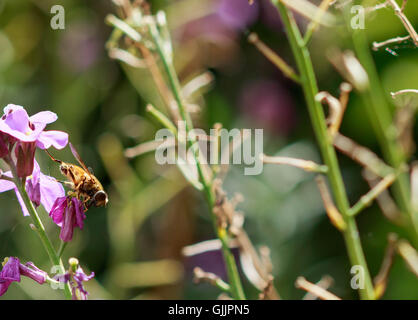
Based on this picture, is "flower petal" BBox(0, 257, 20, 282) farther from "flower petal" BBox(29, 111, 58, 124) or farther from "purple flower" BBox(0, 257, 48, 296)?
"flower petal" BBox(29, 111, 58, 124)

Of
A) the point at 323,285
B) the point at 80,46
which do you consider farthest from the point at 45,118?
the point at 80,46

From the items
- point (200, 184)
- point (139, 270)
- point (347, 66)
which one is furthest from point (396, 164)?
point (139, 270)

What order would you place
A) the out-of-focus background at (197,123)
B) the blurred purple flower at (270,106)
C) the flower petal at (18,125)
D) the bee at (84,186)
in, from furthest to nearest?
the blurred purple flower at (270,106) → the out-of-focus background at (197,123) → the bee at (84,186) → the flower petal at (18,125)

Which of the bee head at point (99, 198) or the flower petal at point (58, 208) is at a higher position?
the bee head at point (99, 198)

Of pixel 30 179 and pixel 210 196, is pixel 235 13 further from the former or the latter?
pixel 30 179

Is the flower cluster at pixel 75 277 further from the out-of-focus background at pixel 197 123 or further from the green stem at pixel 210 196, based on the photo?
the out-of-focus background at pixel 197 123

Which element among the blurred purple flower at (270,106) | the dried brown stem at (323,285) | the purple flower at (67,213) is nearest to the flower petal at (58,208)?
the purple flower at (67,213)

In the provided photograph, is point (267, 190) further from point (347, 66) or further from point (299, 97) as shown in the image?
point (347, 66)
